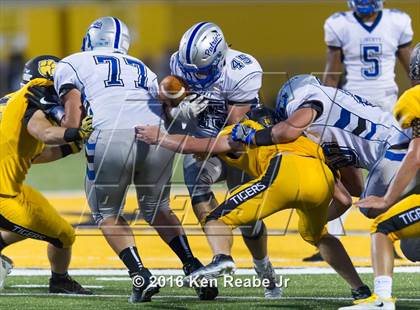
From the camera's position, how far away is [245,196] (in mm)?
5828

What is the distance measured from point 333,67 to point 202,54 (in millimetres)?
2490

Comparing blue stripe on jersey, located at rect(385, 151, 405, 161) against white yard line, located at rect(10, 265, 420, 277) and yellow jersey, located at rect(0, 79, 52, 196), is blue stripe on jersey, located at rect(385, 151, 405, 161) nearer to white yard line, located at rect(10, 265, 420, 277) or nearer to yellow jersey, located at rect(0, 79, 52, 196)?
white yard line, located at rect(10, 265, 420, 277)

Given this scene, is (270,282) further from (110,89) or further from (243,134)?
(110,89)

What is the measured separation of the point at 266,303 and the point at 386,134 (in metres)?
1.18

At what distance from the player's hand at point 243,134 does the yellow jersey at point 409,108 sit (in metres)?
0.81

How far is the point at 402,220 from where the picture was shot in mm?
5457

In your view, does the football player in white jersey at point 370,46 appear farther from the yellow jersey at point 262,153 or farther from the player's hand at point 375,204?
the player's hand at point 375,204

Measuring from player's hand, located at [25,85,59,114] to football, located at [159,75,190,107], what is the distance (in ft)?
2.14

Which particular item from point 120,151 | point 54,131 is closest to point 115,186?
point 120,151

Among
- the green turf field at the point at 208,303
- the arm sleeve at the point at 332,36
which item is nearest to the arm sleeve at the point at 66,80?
the green turf field at the point at 208,303

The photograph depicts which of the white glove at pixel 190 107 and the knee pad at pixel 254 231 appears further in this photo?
the knee pad at pixel 254 231

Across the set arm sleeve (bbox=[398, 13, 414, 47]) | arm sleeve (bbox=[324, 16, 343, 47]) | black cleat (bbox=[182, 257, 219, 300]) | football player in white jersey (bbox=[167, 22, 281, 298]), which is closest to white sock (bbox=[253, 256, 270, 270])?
football player in white jersey (bbox=[167, 22, 281, 298])

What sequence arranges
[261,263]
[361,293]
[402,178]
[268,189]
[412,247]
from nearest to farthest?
1. [402,178]
2. [268,189]
3. [412,247]
4. [361,293]
5. [261,263]

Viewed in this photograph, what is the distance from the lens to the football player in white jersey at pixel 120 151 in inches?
250
